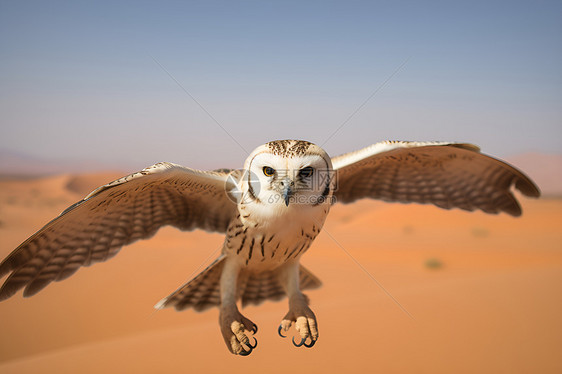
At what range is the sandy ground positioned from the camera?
687 centimetres

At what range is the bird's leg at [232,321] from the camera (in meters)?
2.56

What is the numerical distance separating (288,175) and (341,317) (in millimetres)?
7062

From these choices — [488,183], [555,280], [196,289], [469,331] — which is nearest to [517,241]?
[555,280]

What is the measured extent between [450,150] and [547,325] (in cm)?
724

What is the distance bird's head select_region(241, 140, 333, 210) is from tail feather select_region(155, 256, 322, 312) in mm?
777

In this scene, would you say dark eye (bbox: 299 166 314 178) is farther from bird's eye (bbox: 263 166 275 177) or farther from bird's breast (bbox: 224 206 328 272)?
bird's breast (bbox: 224 206 328 272)

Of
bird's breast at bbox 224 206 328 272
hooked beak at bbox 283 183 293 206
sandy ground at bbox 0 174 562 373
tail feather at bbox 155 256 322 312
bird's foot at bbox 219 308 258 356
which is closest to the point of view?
hooked beak at bbox 283 183 293 206

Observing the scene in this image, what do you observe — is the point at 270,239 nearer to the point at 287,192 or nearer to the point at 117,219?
the point at 287,192

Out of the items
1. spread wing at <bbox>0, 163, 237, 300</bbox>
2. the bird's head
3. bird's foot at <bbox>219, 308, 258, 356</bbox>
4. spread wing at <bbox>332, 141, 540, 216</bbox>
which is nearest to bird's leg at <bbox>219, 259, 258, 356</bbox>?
bird's foot at <bbox>219, 308, 258, 356</bbox>

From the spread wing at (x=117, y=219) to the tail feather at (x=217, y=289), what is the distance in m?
0.41

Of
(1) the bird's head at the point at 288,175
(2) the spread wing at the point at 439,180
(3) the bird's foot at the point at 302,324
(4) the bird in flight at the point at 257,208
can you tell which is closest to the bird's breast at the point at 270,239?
(4) the bird in flight at the point at 257,208

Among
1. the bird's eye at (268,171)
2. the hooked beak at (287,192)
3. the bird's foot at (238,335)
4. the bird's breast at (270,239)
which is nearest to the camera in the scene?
Result: the hooked beak at (287,192)

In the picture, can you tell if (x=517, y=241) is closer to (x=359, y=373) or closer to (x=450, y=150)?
(x=359, y=373)

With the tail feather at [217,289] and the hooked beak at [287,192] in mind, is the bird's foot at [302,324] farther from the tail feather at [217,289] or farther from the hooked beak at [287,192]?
the hooked beak at [287,192]
